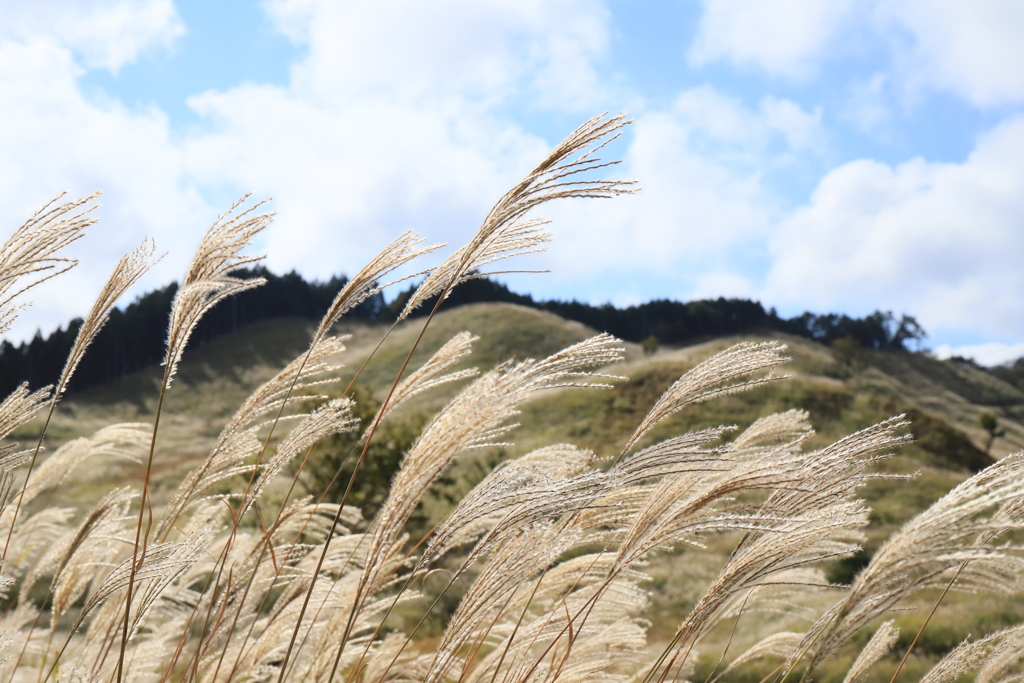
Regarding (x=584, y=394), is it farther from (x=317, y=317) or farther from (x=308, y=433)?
(x=317, y=317)

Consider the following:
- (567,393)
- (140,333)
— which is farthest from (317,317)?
(567,393)

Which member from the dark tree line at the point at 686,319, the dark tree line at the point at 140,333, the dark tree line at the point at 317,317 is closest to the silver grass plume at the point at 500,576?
the dark tree line at the point at 140,333

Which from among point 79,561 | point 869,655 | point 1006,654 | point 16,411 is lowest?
point 79,561

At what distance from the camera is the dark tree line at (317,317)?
58.7 meters

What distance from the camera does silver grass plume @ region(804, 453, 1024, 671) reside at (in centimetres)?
117

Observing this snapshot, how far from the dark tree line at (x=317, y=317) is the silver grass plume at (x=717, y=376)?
5980 cm

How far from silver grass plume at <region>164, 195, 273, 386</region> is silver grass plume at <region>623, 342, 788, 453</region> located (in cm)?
115

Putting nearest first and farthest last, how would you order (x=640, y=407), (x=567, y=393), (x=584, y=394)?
(x=640, y=407)
(x=584, y=394)
(x=567, y=393)

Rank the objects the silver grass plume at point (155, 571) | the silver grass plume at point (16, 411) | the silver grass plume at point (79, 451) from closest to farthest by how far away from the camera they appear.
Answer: the silver grass plume at point (155, 571)
the silver grass plume at point (16, 411)
the silver grass plume at point (79, 451)

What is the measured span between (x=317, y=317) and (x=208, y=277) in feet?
269

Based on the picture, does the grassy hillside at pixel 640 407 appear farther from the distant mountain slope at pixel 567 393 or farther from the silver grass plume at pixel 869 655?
the silver grass plume at pixel 869 655

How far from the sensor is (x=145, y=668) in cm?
281

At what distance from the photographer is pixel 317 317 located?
8056cm

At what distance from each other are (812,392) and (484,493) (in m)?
40.5
